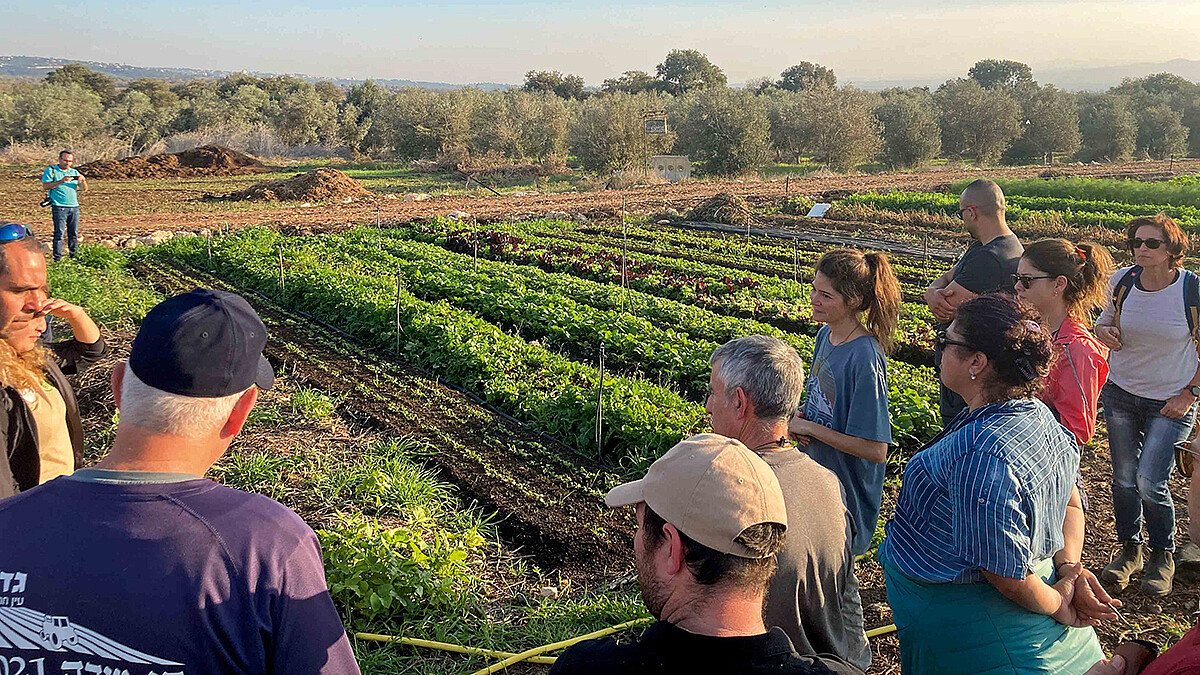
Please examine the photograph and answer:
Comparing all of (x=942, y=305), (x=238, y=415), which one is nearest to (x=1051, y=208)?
(x=942, y=305)

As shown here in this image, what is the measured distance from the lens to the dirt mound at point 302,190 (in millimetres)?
29500

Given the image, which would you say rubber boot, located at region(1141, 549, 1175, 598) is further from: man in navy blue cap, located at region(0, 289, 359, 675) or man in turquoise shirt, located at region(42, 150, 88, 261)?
man in turquoise shirt, located at region(42, 150, 88, 261)

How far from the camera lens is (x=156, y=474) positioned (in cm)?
199

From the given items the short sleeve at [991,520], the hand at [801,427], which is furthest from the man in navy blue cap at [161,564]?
the hand at [801,427]

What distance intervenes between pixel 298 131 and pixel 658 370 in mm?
52145

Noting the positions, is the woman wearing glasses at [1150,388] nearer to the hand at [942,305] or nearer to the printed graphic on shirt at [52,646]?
the hand at [942,305]

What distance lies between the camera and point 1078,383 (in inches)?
168

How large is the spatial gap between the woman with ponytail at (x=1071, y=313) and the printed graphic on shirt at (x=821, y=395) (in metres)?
1.06

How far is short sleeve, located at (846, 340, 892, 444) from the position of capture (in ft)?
13.1

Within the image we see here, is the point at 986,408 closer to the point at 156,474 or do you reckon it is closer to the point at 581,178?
the point at 156,474

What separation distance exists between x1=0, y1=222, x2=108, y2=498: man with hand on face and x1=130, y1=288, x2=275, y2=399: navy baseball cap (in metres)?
1.54

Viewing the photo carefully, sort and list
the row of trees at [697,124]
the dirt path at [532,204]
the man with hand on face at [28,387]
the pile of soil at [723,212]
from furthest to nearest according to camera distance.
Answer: the row of trees at [697,124] → the pile of soil at [723,212] → the dirt path at [532,204] → the man with hand on face at [28,387]

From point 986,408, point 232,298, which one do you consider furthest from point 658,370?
point 232,298

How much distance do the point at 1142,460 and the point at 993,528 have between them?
3098mm
